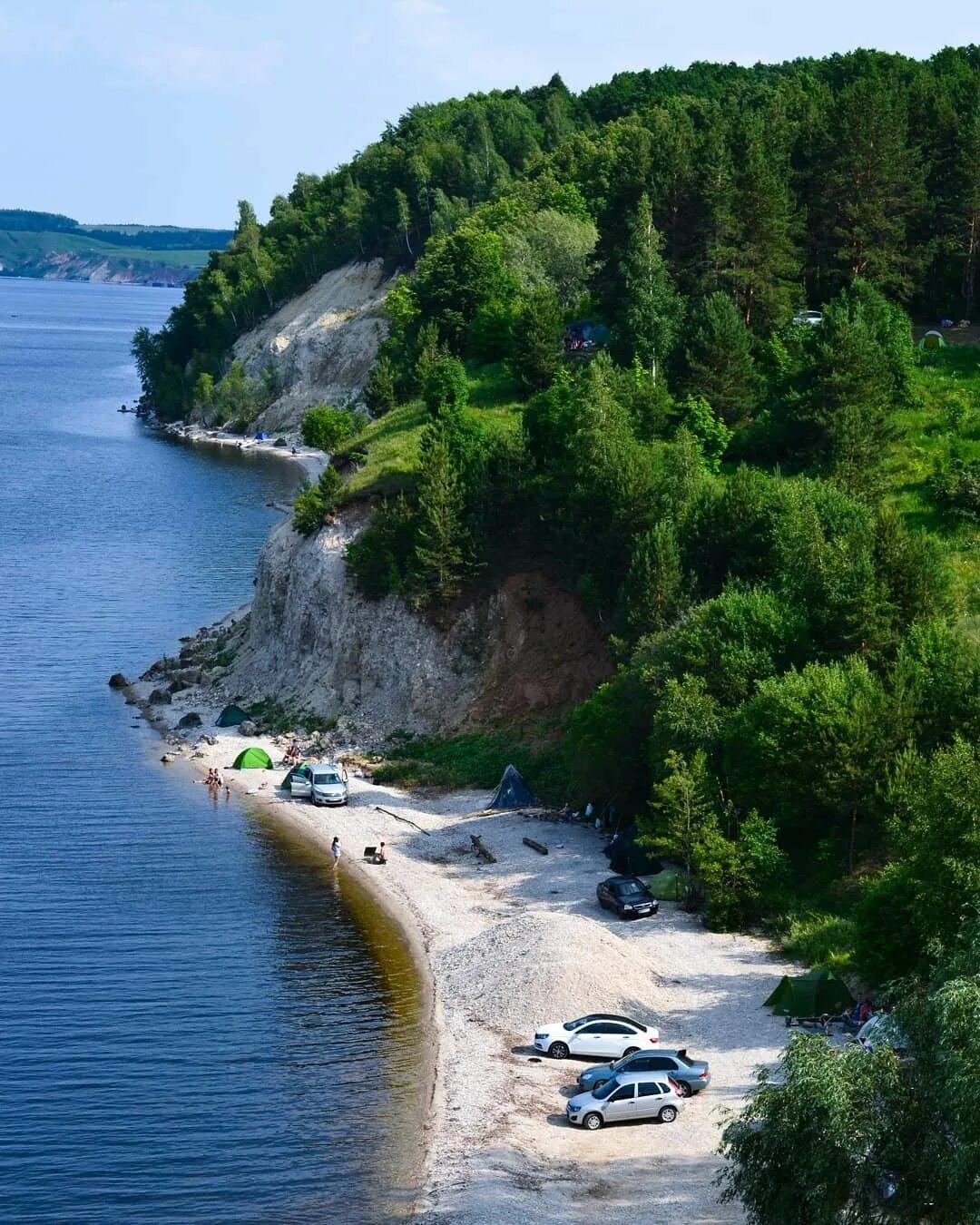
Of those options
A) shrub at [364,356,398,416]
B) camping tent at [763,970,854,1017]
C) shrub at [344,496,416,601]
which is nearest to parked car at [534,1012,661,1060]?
camping tent at [763,970,854,1017]

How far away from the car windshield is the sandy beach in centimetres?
87

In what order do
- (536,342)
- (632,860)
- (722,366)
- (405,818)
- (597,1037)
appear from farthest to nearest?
(536,342), (722,366), (405,818), (632,860), (597,1037)

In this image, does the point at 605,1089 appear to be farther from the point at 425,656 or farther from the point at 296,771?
the point at 425,656

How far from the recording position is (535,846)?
58.8m

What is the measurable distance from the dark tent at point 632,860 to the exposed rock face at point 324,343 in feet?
368

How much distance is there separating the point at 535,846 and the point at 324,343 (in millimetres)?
124392

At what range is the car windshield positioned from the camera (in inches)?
1503

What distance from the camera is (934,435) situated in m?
77.6

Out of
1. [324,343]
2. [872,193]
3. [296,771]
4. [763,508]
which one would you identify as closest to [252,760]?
[296,771]

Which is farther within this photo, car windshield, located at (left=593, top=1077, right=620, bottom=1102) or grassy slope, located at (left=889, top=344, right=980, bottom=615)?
grassy slope, located at (left=889, top=344, right=980, bottom=615)

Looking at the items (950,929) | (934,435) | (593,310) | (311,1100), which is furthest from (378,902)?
(593,310)

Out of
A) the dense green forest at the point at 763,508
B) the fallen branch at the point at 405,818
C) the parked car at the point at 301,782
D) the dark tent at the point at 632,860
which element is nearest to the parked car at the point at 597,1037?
the dense green forest at the point at 763,508

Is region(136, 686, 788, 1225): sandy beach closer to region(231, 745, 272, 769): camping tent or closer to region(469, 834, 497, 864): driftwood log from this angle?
region(469, 834, 497, 864): driftwood log

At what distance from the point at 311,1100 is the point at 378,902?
569 inches
